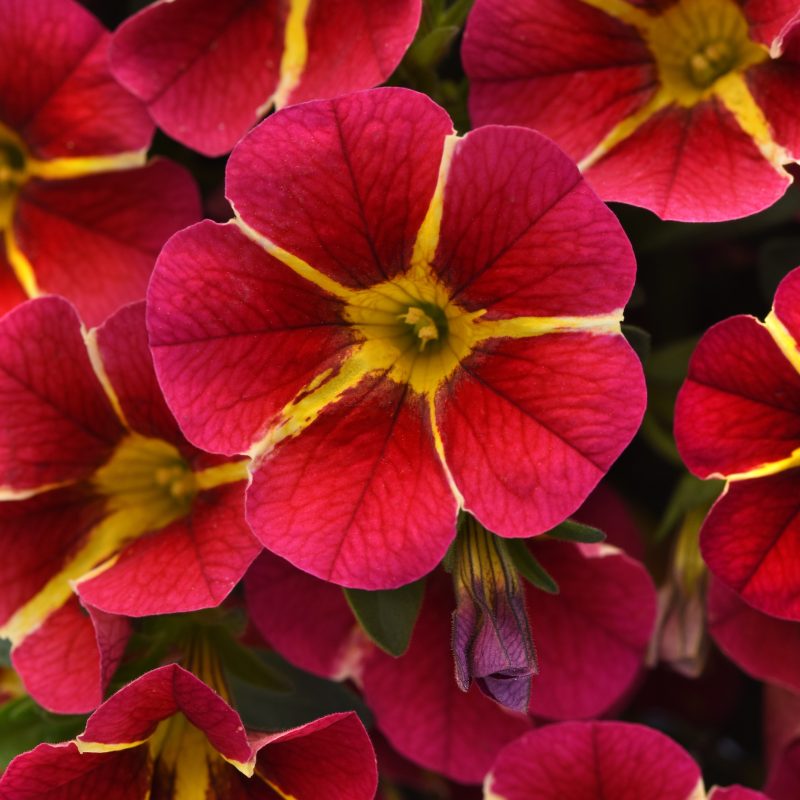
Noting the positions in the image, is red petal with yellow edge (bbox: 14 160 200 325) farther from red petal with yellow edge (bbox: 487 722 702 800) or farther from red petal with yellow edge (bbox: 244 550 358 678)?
red petal with yellow edge (bbox: 487 722 702 800)

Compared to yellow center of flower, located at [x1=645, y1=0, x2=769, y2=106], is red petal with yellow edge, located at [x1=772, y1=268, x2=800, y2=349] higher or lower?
lower

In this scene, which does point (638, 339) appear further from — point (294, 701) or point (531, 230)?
point (294, 701)

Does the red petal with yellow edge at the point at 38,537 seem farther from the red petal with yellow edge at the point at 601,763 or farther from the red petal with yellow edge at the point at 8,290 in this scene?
the red petal with yellow edge at the point at 601,763

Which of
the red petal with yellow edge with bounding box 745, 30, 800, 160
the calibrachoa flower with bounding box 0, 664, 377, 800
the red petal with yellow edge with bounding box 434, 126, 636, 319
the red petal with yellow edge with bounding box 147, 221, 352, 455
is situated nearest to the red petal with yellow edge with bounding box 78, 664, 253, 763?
the calibrachoa flower with bounding box 0, 664, 377, 800

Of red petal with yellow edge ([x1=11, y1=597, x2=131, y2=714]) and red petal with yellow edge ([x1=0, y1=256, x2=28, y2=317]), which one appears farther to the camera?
red petal with yellow edge ([x1=0, y1=256, x2=28, y2=317])

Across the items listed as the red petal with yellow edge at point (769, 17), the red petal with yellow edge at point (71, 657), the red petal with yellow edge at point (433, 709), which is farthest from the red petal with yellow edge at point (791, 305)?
the red petal with yellow edge at point (71, 657)

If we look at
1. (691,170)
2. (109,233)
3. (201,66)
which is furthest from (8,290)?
(691,170)

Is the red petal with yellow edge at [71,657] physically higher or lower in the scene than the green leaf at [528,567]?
lower
